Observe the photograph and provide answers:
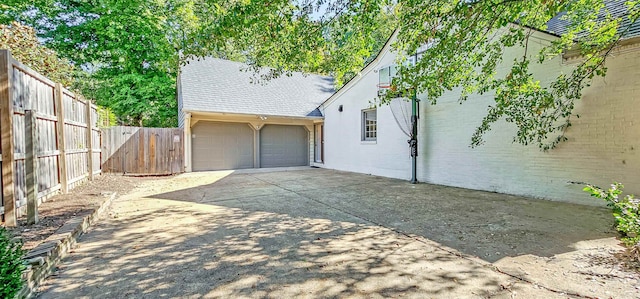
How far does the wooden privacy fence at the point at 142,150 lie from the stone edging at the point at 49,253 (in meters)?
6.52

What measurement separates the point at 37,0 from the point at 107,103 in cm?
509

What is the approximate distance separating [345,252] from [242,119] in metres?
9.72

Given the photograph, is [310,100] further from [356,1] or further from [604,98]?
[604,98]

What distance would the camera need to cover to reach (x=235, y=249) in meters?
3.15

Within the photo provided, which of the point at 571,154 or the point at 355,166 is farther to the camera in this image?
the point at 355,166

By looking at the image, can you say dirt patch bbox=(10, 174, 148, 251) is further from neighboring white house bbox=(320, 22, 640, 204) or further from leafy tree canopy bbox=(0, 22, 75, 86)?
neighboring white house bbox=(320, 22, 640, 204)

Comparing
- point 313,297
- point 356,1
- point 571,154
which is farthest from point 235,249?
point 571,154

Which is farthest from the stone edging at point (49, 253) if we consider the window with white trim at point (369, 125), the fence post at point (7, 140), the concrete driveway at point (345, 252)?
the window with white trim at point (369, 125)

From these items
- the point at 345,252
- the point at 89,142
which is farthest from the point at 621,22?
the point at 89,142

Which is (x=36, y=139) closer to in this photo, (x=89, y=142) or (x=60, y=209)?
(x=60, y=209)

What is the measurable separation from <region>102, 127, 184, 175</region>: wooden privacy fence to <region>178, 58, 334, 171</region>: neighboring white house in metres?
0.47

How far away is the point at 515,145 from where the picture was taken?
6328mm

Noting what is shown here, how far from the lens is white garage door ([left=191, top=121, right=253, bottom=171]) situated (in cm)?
1120

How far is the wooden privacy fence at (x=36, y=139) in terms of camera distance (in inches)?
136
